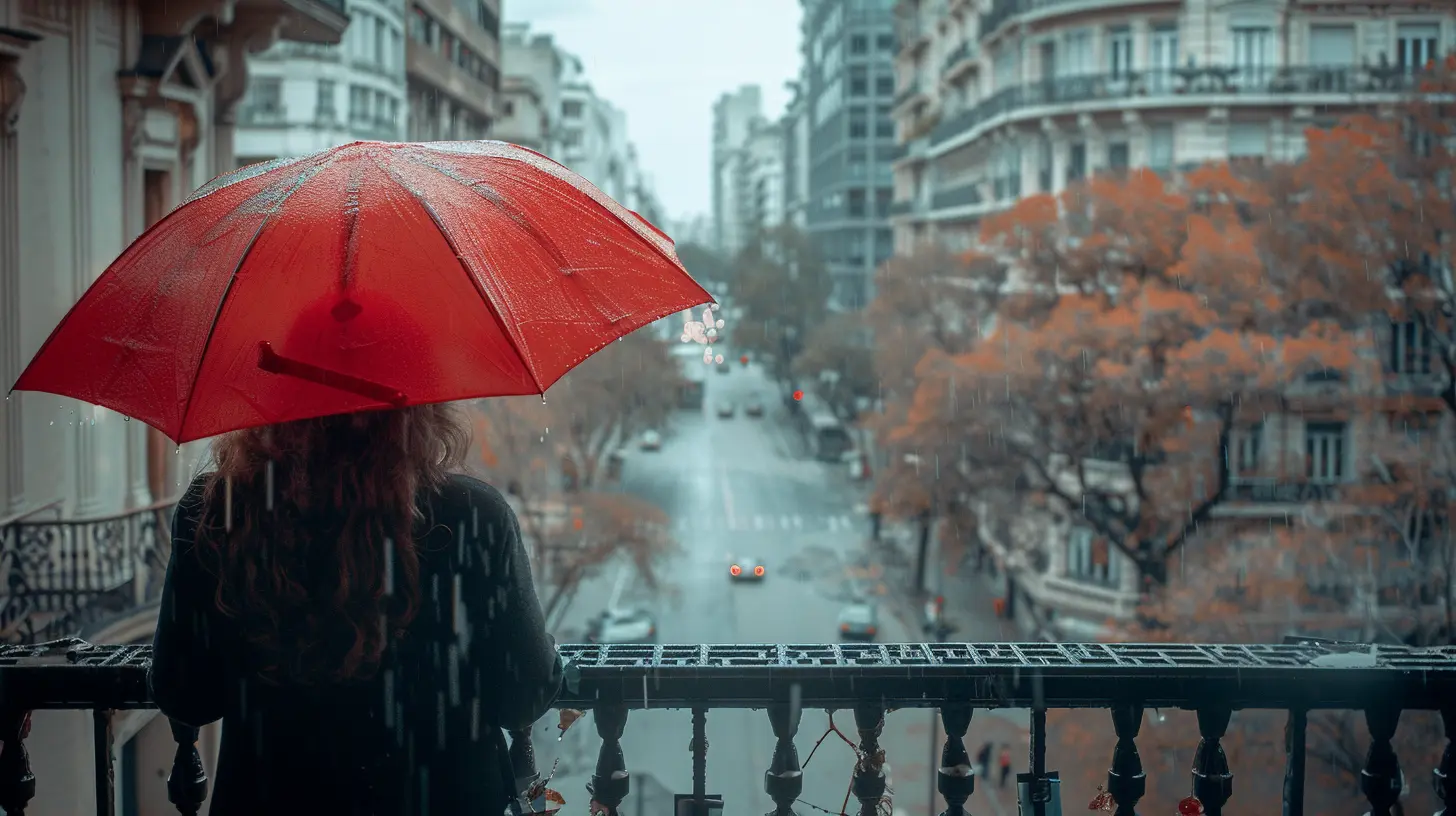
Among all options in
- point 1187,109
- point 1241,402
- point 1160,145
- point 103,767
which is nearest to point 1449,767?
point 103,767

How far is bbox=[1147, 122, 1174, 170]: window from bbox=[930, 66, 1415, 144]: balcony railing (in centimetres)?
88

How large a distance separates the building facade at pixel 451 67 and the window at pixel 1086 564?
659 inches

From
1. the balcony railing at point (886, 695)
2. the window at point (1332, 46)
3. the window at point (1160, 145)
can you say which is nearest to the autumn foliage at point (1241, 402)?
the window at point (1160, 145)

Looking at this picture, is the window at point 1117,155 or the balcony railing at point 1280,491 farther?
the window at point 1117,155

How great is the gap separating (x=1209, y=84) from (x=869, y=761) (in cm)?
2886

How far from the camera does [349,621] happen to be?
2150mm

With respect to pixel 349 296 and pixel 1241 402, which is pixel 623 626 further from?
pixel 349 296

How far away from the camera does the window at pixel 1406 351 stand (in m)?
20.8

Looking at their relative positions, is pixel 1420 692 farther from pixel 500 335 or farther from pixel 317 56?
pixel 317 56

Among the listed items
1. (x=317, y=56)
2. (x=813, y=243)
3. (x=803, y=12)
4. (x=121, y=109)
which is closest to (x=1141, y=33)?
(x=317, y=56)

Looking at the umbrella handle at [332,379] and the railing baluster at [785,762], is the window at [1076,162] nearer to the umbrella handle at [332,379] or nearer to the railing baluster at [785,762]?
the railing baluster at [785,762]

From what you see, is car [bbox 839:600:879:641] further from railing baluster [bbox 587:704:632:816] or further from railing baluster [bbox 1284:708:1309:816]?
railing baluster [bbox 587:704:632:816]

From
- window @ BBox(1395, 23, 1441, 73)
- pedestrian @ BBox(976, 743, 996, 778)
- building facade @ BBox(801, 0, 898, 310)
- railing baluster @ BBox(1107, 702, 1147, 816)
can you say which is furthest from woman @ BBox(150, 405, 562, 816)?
building facade @ BBox(801, 0, 898, 310)

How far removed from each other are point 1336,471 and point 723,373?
69.9 m
